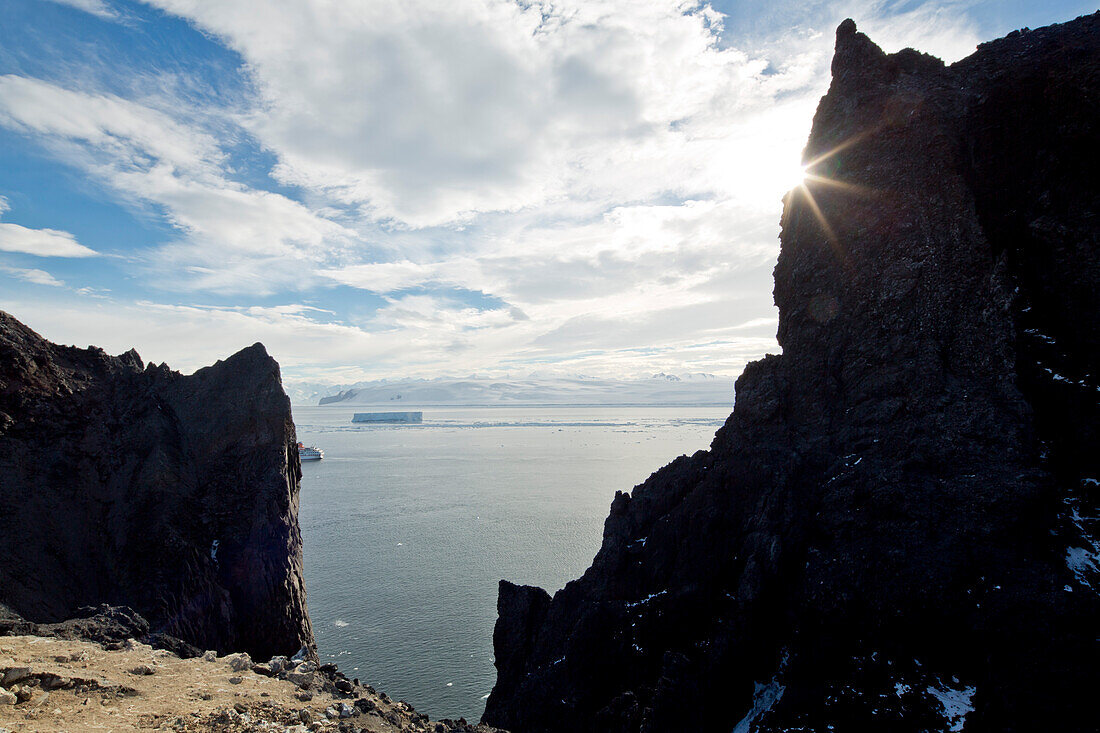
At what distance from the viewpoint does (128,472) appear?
69.7 ft

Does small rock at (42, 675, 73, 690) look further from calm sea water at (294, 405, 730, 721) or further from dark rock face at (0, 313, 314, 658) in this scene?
calm sea water at (294, 405, 730, 721)

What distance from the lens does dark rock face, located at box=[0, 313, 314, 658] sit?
738 inches

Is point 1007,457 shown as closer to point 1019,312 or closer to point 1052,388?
point 1052,388

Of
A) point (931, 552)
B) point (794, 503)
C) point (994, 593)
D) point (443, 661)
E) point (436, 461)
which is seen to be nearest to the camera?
point (994, 593)

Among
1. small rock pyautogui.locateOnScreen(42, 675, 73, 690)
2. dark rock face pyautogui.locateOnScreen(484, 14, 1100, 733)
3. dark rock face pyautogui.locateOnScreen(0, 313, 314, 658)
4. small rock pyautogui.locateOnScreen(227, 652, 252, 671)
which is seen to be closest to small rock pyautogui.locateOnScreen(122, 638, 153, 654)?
small rock pyautogui.locateOnScreen(227, 652, 252, 671)

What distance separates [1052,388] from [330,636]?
30.0 meters

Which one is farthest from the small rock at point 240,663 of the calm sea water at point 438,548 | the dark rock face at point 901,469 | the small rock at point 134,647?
the calm sea water at point 438,548

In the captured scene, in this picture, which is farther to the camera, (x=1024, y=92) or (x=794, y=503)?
(x=794, y=503)

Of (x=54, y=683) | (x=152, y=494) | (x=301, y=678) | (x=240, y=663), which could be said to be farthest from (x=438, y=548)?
(x=54, y=683)

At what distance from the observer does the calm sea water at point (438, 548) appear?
83.0 ft

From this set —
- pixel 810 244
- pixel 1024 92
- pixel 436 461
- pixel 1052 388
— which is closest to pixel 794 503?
pixel 1052 388

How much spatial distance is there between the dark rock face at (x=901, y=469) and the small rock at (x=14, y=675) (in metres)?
13.2

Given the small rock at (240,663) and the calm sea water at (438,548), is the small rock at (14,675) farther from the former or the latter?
the calm sea water at (438,548)

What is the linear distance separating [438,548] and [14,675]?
1355 inches
